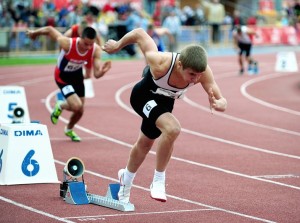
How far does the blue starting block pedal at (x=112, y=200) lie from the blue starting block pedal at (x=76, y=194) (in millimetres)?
70

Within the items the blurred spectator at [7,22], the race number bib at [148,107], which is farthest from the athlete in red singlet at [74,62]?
the blurred spectator at [7,22]

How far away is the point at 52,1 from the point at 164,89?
27.7m

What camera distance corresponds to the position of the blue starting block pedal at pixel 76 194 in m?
9.27

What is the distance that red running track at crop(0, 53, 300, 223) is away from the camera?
29.4 ft

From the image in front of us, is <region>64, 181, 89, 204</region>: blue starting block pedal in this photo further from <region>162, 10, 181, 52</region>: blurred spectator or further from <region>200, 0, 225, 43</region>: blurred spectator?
<region>200, 0, 225, 43</region>: blurred spectator

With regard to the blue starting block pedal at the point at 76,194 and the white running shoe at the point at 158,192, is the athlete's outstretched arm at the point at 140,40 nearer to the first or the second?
the white running shoe at the point at 158,192

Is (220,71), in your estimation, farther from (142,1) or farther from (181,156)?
(181,156)

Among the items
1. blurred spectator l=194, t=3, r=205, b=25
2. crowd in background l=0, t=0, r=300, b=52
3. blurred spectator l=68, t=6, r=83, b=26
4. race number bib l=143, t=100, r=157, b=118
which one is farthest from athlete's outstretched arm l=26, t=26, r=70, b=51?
blurred spectator l=194, t=3, r=205, b=25

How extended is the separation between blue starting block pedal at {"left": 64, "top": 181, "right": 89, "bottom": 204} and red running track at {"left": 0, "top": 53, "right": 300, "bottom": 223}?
0.09 meters

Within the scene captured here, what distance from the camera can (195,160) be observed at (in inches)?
506

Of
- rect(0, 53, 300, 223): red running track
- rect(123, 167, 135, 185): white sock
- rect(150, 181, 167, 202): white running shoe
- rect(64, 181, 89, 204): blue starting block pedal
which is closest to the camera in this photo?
rect(150, 181, 167, 202): white running shoe

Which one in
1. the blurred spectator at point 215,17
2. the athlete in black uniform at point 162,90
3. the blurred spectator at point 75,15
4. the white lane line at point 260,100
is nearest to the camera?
the athlete in black uniform at point 162,90

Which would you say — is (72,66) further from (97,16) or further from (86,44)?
(97,16)

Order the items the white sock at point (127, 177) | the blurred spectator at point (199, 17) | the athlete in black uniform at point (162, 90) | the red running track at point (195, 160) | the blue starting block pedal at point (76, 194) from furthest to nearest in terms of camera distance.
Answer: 1. the blurred spectator at point (199, 17)
2. the blue starting block pedal at point (76, 194)
3. the white sock at point (127, 177)
4. the red running track at point (195, 160)
5. the athlete in black uniform at point (162, 90)
